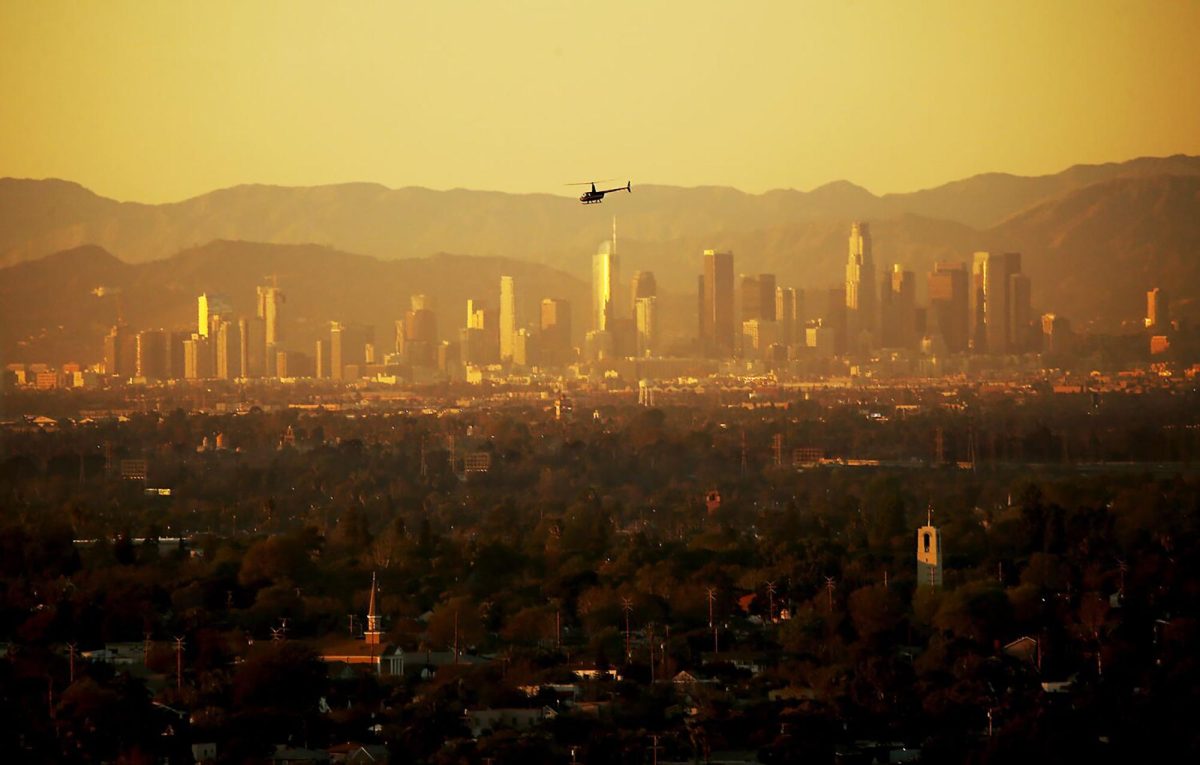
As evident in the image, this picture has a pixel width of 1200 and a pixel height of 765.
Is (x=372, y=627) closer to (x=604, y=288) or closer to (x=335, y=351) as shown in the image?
(x=335, y=351)

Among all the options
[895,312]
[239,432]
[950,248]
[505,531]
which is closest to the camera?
[505,531]

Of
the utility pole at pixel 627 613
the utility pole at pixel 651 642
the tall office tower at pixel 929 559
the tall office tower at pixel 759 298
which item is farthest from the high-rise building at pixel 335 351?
the utility pole at pixel 651 642

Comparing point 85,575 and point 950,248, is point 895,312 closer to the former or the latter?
point 950,248

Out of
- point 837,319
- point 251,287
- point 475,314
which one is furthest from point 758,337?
point 251,287

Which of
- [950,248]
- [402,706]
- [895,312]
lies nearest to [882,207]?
[950,248]

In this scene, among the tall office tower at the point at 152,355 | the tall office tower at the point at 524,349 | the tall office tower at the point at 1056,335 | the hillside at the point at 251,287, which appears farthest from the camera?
the tall office tower at the point at 524,349

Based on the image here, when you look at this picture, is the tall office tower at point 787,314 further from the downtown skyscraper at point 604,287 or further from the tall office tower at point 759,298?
the downtown skyscraper at point 604,287
